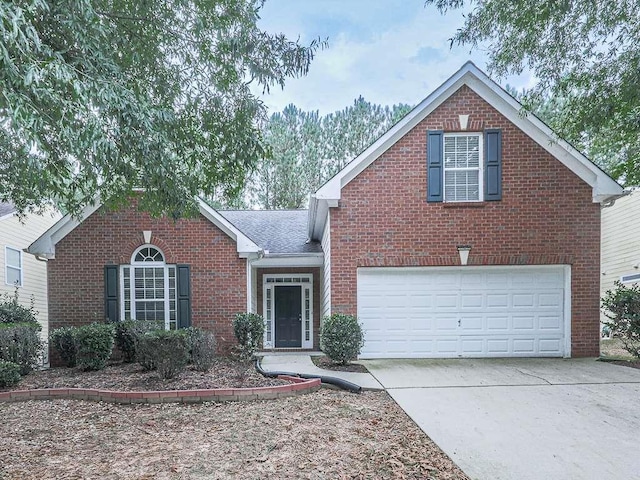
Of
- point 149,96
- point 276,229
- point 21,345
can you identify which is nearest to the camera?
point 149,96

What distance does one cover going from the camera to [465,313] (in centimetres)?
1002

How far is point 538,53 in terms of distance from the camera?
25.8 ft

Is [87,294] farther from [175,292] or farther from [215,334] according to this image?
[215,334]

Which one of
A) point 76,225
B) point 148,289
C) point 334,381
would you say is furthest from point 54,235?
point 334,381

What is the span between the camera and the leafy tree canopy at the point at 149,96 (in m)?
5.22

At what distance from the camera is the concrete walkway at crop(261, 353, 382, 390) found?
7541 mm

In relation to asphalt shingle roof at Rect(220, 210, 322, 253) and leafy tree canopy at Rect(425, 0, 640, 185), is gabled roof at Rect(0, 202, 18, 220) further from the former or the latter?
leafy tree canopy at Rect(425, 0, 640, 185)

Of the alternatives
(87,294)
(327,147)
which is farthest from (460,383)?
(327,147)

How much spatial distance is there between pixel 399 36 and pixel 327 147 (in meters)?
18.1

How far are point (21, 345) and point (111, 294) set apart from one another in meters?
2.37

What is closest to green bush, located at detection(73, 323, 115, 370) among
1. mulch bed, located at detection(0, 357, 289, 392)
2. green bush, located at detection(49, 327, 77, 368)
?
mulch bed, located at detection(0, 357, 289, 392)

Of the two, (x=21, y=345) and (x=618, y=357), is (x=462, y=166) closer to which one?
(x=618, y=357)

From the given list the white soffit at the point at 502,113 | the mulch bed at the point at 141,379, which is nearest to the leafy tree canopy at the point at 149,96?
the mulch bed at the point at 141,379

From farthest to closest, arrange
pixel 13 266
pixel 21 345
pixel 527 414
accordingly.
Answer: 1. pixel 13 266
2. pixel 21 345
3. pixel 527 414
